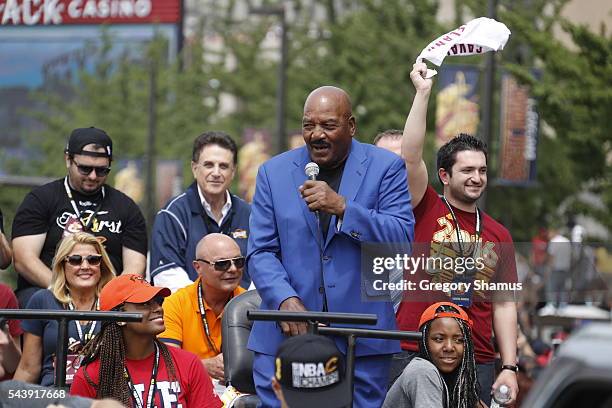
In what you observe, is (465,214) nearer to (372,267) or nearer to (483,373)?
(483,373)

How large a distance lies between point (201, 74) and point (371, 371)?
3551cm

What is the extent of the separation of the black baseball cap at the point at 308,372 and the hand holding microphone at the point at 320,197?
3.44ft

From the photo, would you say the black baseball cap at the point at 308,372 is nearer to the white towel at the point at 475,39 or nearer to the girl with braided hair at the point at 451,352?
the girl with braided hair at the point at 451,352

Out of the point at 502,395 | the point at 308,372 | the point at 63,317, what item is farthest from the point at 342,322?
the point at 502,395

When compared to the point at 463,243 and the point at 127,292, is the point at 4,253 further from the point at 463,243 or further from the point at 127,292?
the point at 463,243

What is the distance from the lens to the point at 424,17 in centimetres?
3256

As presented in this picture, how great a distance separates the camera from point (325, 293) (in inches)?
255

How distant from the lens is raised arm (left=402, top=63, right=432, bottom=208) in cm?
686

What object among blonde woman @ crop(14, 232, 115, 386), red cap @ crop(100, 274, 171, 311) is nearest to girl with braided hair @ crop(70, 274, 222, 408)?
red cap @ crop(100, 274, 171, 311)

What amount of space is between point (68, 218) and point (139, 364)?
239cm

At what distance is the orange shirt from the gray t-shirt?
6.28 feet

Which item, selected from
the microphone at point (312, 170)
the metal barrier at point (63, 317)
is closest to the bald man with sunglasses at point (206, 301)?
the metal barrier at point (63, 317)

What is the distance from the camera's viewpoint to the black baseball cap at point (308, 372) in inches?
198

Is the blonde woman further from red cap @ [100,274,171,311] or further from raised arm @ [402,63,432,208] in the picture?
raised arm @ [402,63,432,208]
